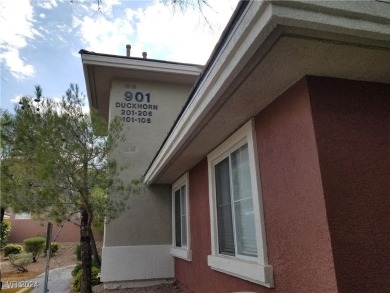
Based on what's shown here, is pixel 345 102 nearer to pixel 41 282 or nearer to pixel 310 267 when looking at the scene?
pixel 310 267

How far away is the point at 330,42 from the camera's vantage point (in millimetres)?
2193

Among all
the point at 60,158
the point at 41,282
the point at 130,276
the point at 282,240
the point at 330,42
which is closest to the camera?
the point at 330,42

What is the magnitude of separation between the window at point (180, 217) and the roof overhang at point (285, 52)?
162 inches

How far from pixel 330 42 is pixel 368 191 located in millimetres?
1301

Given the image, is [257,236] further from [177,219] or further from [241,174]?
[177,219]

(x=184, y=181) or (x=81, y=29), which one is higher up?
(x=81, y=29)

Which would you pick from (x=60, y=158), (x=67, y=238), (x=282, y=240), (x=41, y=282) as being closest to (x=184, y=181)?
(x=60, y=158)

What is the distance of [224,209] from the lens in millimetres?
4707

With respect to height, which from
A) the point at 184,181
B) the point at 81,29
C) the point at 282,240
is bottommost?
the point at 282,240

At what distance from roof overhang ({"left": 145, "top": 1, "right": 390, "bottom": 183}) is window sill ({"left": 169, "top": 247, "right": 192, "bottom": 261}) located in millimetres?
3872

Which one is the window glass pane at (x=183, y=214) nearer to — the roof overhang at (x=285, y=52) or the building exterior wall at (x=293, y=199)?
the building exterior wall at (x=293, y=199)

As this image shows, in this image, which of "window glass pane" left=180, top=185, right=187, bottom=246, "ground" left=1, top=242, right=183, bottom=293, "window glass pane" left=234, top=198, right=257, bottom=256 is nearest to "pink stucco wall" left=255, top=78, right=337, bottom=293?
"window glass pane" left=234, top=198, right=257, bottom=256

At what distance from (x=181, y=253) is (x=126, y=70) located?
225 inches

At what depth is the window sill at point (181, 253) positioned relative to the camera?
643 cm
